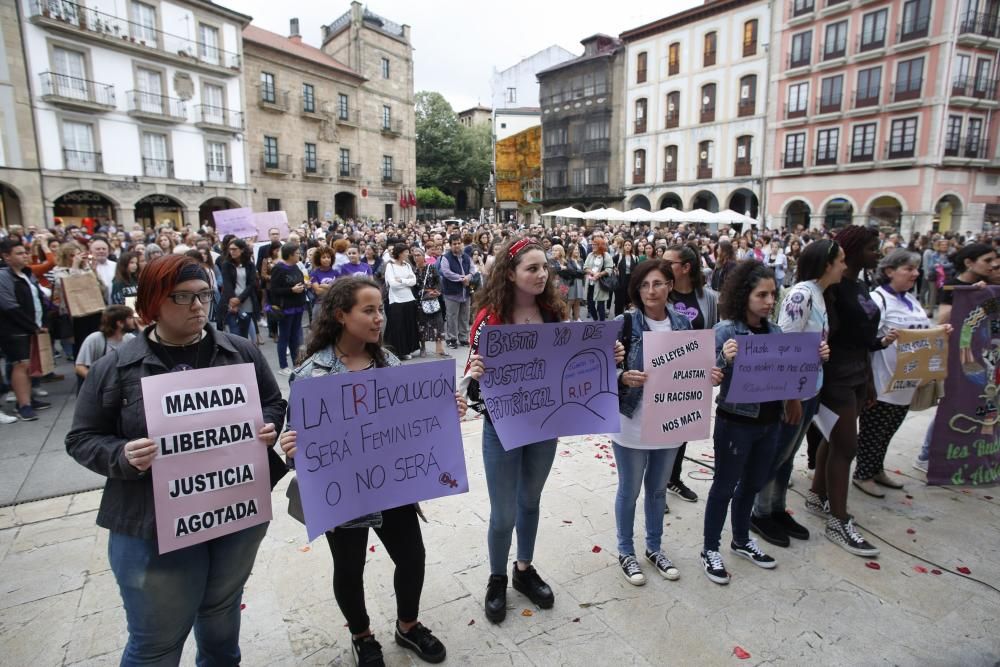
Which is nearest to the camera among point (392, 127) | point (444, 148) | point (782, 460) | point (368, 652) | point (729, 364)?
point (368, 652)

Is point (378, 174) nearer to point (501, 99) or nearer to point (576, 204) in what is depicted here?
point (576, 204)

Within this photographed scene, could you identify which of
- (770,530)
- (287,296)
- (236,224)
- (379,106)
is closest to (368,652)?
(770,530)

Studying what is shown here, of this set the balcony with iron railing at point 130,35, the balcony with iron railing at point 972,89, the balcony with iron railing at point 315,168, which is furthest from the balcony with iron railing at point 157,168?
the balcony with iron railing at point 972,89

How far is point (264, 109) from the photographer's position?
102ft

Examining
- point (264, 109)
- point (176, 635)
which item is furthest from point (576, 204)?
point (176, 635)

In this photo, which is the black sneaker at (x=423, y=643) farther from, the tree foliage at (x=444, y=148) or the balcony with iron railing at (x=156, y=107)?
the tree foliage at (x=444, y=148)

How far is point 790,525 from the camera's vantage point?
3717mm

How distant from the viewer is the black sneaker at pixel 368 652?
2.43 m

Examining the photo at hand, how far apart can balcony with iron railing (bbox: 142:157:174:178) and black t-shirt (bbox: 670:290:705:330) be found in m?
28.2

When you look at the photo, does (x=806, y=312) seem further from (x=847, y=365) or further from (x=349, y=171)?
(x=349, y=171)

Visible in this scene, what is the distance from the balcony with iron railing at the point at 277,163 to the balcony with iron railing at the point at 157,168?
5803 mm

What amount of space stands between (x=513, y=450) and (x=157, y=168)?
29160 millimetres

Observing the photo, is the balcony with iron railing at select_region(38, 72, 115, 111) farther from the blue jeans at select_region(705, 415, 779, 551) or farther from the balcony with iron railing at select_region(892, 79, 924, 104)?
the balcony with iron railing at select_region(892, 79, 924, 104)

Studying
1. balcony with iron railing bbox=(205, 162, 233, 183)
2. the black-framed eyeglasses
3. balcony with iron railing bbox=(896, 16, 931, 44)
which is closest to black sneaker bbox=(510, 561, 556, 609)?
the black-framed eyeglasses
